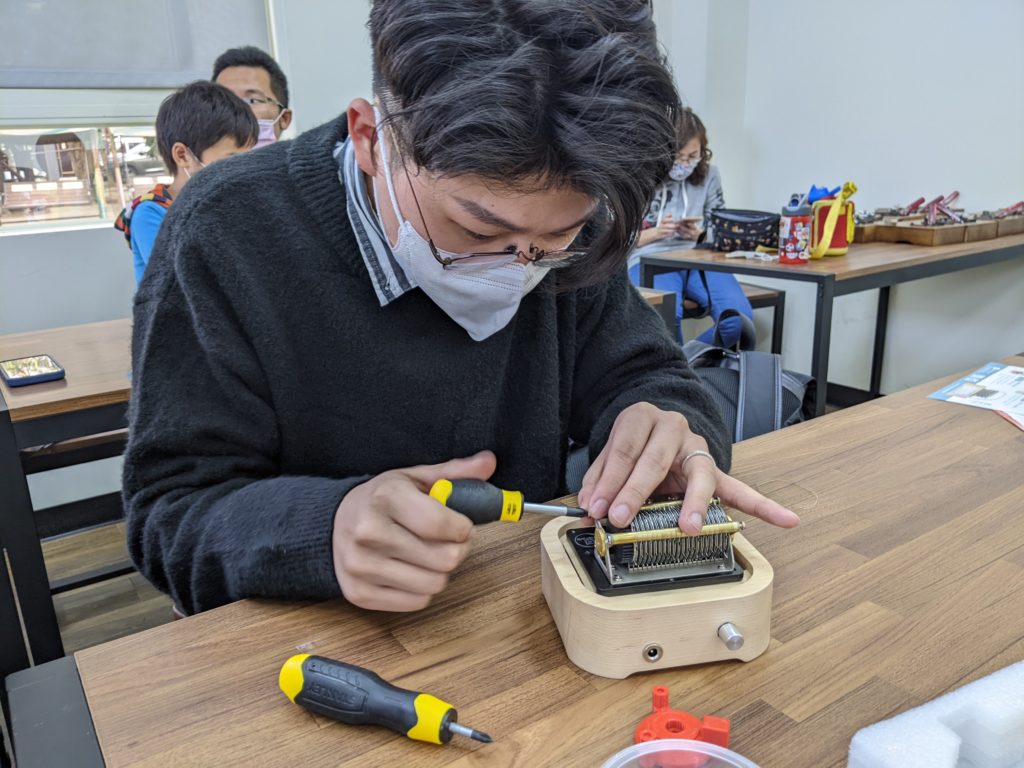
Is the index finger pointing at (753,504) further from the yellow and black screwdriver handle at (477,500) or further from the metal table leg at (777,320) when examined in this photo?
the metal table leg at (777,320)

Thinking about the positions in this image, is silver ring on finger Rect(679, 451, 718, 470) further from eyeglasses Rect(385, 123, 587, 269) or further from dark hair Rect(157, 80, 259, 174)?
dark hair Rect(157, 80, 259, 174)

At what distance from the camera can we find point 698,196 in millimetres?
3436

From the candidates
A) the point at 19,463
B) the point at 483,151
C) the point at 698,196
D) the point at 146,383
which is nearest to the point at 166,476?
the point at 146,383

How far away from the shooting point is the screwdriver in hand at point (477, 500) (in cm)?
62

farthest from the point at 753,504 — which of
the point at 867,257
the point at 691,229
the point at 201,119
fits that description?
the point at 691,229

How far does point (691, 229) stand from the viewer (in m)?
3.16

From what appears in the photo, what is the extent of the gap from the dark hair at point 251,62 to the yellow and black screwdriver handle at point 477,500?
7.88ft

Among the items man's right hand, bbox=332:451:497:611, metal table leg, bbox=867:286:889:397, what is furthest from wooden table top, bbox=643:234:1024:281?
man's right hand, bbox=332:451:497:611

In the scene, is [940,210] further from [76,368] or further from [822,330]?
[76,368]

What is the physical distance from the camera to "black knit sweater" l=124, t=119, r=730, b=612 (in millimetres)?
687

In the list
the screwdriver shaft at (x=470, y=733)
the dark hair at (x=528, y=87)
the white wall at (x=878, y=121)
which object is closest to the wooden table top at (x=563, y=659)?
the screwdriver shaft at (x=470, y=733)

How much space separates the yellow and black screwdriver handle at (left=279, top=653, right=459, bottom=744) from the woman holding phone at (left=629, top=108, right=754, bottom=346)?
2513 millimetres

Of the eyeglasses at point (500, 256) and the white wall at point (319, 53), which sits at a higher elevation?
the white wall at point (319, 53)

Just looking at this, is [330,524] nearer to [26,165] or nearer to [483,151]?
[483,151]
